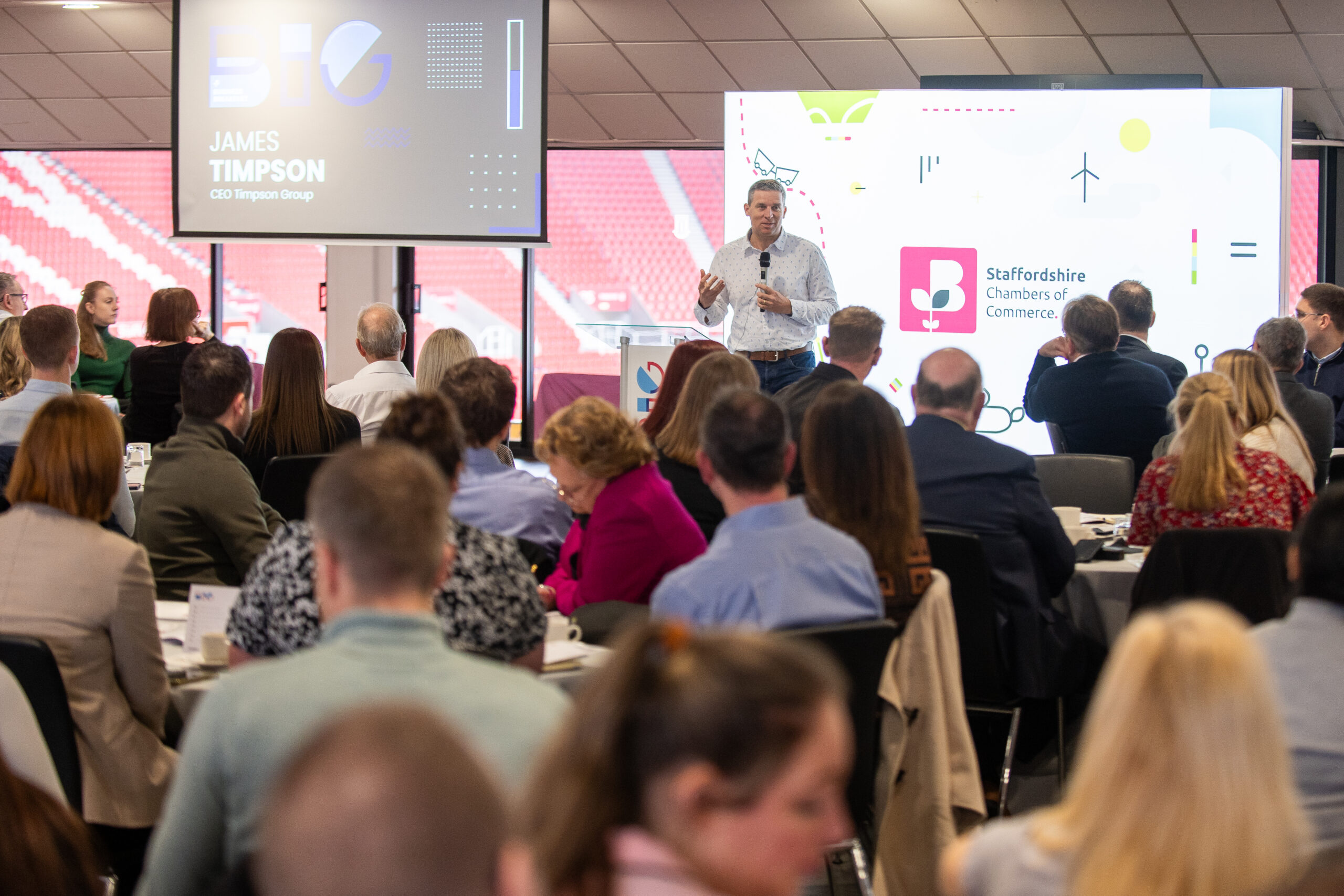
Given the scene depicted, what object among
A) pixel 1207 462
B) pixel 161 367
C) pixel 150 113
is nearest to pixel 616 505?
pixel 1207 462

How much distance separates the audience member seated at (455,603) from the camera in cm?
214

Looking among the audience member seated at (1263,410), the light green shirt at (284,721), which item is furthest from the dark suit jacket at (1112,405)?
the light green shirt at (284,721)

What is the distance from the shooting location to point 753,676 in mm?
1001

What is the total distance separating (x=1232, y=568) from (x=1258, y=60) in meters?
6.12

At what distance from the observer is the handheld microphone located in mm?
6273

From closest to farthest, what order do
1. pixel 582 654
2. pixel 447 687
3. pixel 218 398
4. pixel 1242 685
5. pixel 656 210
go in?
pixel 1242 685
pixel 447 687
pixel 582 654
pixel 218 398
pixel 656 210

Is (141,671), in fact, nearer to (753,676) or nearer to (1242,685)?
(753,676)

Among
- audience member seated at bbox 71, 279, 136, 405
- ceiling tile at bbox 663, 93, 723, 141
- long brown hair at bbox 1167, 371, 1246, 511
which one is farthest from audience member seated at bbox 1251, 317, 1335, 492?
audience member seated at bbox 71, 279, 136, 405

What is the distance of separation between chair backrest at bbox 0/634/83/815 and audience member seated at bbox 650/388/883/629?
1.05 meters

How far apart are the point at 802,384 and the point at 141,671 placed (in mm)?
2696

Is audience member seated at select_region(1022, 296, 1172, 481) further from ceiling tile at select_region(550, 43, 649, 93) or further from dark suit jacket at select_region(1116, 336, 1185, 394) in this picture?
ceiling tile at select_region(550, 43, 649, 93)

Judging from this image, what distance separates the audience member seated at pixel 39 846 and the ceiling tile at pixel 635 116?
26.6ft

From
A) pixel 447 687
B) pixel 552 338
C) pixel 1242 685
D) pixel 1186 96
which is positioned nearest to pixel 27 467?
pixel 447 687

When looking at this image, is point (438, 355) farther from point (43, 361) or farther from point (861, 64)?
point (861, 64)
